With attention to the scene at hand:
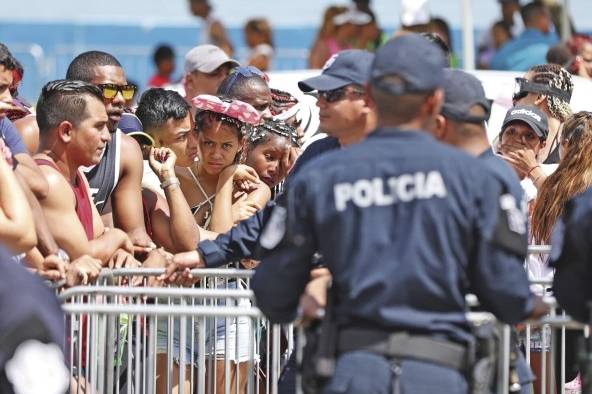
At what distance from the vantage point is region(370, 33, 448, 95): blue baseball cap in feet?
15.7

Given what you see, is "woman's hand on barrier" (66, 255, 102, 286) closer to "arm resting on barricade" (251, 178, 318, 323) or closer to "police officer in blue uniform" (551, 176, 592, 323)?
"arm resting on barricade" (251, 178, 318, 323)

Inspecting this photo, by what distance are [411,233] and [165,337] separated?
276 cm

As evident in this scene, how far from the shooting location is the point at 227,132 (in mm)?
7812

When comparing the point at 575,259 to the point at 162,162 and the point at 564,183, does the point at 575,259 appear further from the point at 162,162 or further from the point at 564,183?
the point at 162,162

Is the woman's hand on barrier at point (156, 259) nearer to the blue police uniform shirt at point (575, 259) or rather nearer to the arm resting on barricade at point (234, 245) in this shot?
the arm resting on barricade at point (234, 245)

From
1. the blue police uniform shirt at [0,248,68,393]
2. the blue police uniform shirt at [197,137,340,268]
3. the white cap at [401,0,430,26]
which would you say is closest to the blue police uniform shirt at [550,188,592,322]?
the blue police uniform shirt at [197,137,340,268]

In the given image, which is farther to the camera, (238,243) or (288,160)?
(288,160)

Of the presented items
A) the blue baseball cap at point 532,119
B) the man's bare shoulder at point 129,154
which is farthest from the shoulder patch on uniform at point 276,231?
the blue baseball cap at point 532,119

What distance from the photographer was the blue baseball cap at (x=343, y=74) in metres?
6.11

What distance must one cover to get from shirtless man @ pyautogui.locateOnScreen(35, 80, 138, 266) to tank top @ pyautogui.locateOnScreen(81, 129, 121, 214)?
0.27 metres

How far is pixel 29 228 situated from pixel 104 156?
1990 mm

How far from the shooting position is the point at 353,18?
15.3m

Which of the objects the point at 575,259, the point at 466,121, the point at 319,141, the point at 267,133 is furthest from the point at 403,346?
the point at 267,133

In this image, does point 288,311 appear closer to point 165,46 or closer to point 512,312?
point 512,312
